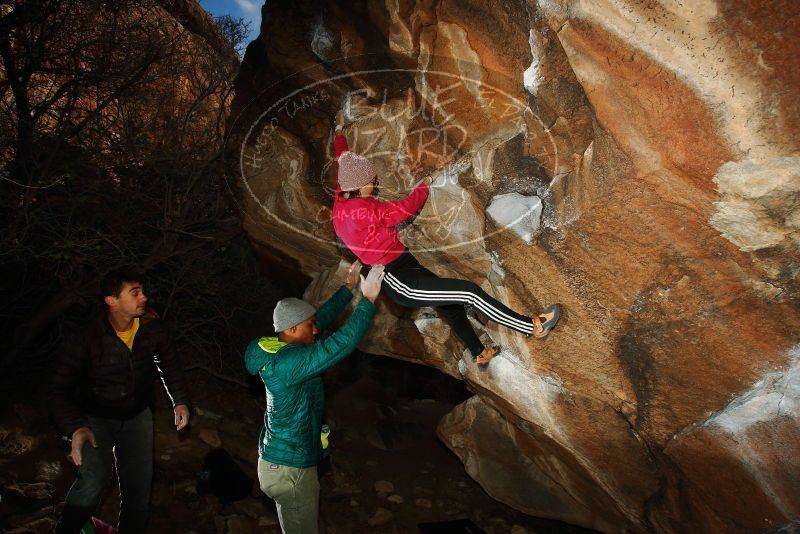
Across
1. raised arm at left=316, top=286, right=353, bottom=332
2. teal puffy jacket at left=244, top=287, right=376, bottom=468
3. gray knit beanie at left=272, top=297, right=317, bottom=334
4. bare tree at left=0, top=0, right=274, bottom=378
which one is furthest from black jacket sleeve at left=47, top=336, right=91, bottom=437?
bare tree at left=0, top=0, right=274, bottom=378

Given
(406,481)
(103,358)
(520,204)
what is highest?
(103,358)

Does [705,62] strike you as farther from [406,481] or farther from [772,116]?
[406,481]

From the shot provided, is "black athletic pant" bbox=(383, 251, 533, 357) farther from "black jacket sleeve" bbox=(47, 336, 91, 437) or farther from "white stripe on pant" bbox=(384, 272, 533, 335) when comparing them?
"black jacket sleeve" bbox=(47, 336, 91, 437)

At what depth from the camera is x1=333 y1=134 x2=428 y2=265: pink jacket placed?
9.69ft

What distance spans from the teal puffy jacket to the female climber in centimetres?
79

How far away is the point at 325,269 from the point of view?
21.4 ft

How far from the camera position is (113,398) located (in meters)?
2.70

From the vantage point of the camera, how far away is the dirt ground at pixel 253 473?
13.7ft

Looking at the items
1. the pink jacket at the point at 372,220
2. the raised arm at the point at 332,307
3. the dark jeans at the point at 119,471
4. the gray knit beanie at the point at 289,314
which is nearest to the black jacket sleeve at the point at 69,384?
the dark jeans at the point at 119,471

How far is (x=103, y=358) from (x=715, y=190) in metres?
3.41

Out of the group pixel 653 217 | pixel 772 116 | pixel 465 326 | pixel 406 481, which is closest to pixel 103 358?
pixel 465 326

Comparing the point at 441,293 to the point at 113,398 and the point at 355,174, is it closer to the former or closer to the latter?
the point at 355,174

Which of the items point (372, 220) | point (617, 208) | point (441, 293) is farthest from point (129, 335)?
point (617, 208)

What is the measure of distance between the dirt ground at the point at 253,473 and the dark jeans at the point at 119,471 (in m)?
1.17
